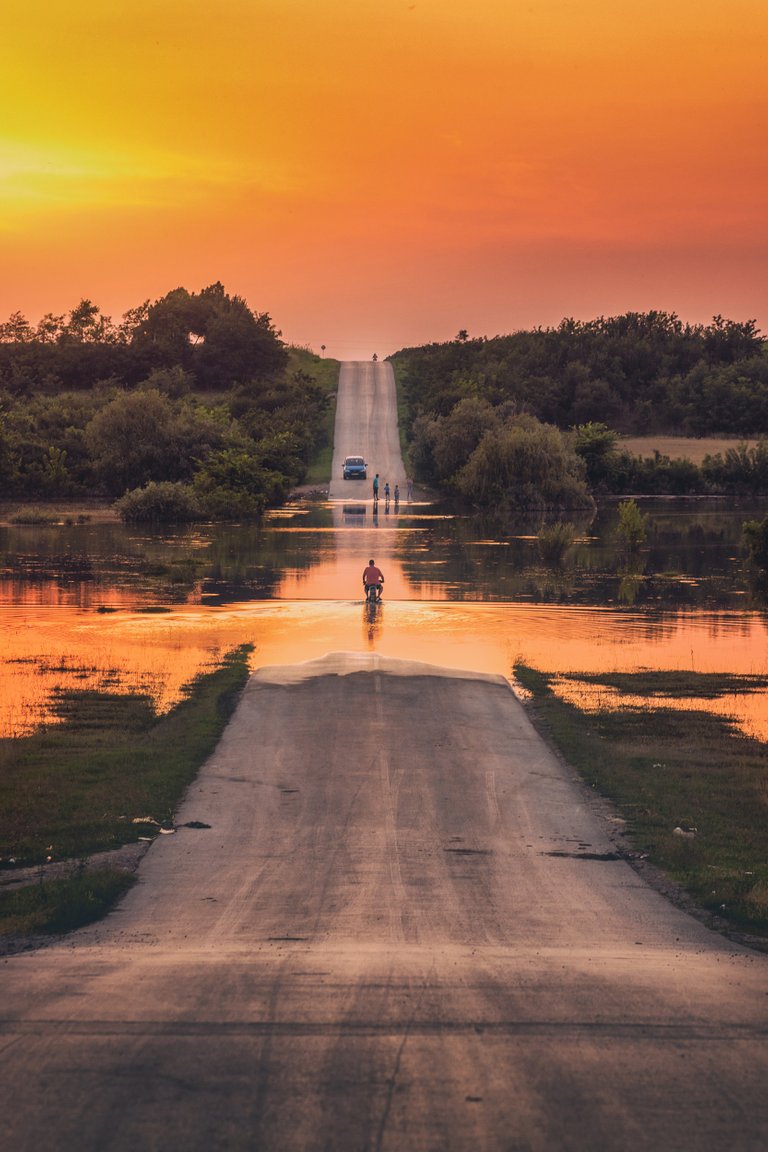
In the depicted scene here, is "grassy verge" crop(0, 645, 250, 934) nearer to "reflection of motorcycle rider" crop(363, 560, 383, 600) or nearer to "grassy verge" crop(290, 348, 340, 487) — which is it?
"reflection of motorcycle rider" crop(363, 560, 383, 600)

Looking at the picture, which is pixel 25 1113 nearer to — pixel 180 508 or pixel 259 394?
pixel 180 508

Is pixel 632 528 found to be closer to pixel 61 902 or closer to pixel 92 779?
pixel 92 779

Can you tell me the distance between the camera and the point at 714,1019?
9.27 meters

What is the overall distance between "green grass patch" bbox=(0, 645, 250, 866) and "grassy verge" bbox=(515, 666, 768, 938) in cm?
611

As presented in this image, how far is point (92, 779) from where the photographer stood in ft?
59.6

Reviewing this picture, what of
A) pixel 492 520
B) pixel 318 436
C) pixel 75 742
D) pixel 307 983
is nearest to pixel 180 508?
pixel 492 520

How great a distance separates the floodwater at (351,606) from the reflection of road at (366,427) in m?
35.0

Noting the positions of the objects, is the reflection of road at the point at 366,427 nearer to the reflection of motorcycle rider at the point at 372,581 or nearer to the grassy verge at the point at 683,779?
the reflection of motorcycle rider at the point at 372,581

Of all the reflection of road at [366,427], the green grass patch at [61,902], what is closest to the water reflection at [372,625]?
the green grass patch at [61,902]

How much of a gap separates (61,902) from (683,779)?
9.78 metres

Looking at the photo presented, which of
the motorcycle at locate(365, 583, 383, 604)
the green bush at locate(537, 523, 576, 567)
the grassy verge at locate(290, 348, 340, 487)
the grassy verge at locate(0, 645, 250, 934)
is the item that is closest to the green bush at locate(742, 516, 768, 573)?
the green bush at locate(537, 523, 576, 567)

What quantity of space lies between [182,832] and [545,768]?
601 centimetres

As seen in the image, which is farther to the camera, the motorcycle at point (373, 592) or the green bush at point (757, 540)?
the green bush at point (757, 540)

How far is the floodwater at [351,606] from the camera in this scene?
28609 mm
